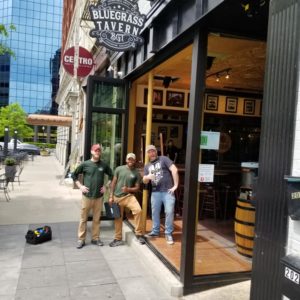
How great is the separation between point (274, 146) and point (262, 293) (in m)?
1.20

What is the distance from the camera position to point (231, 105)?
9141 mm

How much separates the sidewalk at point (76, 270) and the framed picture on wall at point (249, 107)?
4472 mm

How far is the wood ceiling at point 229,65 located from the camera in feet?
17.0

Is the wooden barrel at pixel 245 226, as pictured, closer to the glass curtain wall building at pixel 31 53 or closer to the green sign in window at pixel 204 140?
the green sign in window at pixel 204 140

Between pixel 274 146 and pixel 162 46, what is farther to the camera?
pixel 162 46

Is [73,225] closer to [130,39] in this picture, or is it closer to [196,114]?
[130,39]

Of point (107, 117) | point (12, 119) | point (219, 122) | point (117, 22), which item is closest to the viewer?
point (117, 22)

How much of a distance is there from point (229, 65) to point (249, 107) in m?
2.83

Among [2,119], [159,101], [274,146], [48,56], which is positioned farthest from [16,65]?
[274,146]

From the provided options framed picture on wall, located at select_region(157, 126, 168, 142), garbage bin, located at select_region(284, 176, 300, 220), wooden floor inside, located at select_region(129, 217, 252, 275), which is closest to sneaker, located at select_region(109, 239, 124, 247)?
wooden floor inside, located at select_region(129, 217, 252, 275)

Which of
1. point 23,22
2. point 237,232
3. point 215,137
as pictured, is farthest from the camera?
point 23,22

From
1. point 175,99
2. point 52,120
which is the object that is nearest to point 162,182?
point 175,99

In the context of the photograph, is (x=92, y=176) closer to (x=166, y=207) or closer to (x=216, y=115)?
(x=166, y=207)

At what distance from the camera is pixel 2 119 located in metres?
45.3
